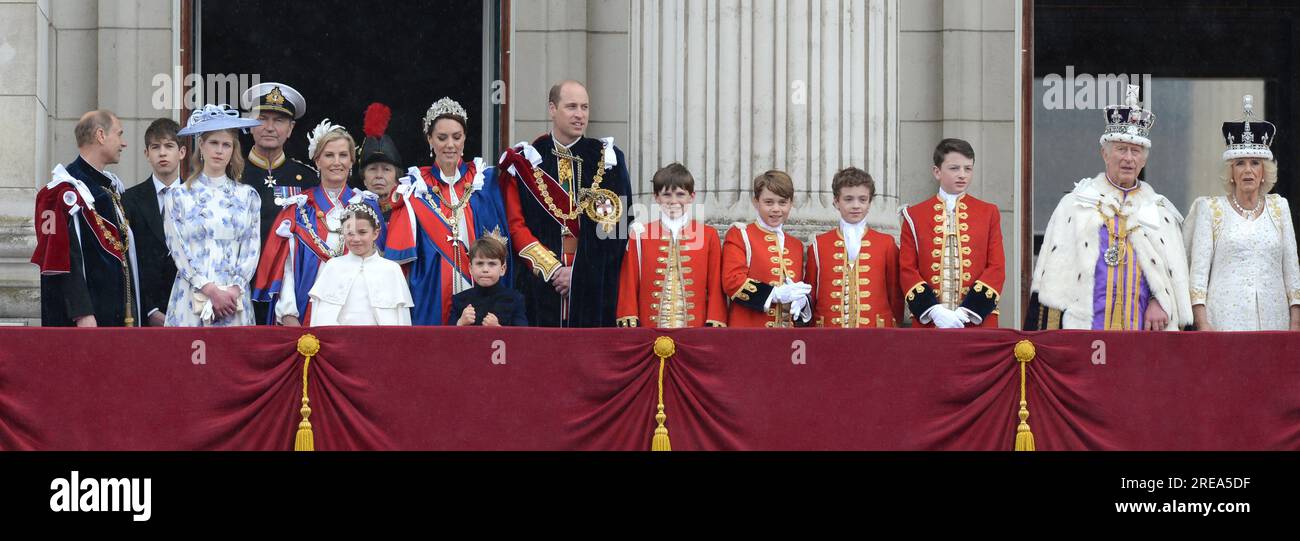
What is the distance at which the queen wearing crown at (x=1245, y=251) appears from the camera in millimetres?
12188

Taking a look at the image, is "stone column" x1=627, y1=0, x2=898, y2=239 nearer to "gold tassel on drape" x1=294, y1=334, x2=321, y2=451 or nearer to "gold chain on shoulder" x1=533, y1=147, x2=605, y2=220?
"gold chain on shoulder" x1=533, y1=147, x2=605, y2=220

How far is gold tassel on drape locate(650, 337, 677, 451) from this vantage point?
35.8 ft

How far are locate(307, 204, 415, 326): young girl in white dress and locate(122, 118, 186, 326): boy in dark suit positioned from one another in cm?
99

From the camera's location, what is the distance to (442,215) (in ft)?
41.5

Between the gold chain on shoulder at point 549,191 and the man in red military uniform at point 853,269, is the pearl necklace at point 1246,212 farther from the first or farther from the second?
the gold chain on shoulder at point 549,191

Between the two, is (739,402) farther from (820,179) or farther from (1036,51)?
(1036,51)

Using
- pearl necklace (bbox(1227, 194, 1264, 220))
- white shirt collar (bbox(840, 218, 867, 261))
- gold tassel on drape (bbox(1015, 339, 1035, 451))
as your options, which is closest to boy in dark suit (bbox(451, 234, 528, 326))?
white shirt collar (bbox(840, 218, 867, 261))

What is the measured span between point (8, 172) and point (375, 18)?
300cm

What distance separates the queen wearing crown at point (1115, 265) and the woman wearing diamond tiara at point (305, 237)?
12.8ft

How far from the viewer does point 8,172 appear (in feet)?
49.5

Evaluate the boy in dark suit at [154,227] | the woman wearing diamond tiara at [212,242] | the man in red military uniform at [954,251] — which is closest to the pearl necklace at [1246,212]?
the man in red military uniform at [954,251]

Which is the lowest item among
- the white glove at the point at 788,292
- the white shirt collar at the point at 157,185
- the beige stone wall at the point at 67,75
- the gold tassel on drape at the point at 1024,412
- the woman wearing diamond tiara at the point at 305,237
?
the gold tassel on drape at the point at 1024,412

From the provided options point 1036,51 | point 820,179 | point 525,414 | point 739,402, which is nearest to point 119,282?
point 525,414

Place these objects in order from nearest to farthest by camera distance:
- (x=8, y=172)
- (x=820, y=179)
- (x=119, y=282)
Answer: (x=119, y=282), (x=820, y=179), (x=8, y=172)
